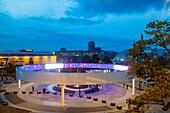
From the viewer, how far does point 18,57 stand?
9256cm

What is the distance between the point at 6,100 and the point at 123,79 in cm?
1895

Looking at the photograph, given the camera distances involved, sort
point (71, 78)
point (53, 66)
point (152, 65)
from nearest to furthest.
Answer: point (152, 65), point (71, 78), point (53, 66)

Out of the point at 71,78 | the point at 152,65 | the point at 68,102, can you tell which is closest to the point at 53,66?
the point at 68,102

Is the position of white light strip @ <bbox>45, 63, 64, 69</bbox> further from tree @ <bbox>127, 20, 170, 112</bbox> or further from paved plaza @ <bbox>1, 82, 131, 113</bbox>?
tree @ <bbox>127, 20, 170, 112</bbox>

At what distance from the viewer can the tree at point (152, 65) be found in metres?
13.4

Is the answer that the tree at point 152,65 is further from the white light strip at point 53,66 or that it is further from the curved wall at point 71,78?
the white light strip at point 53,66

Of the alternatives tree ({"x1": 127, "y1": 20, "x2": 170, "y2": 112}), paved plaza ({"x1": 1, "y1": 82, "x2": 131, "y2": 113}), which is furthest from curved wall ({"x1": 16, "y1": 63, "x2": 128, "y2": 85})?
tree ({"x1": 127, "y1": 20, "x2": 170, "y2": 112})

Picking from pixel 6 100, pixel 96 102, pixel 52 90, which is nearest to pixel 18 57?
pixel 52 90

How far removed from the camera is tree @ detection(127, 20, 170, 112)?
1336 centimetres

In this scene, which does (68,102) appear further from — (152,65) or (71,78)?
(152,65)

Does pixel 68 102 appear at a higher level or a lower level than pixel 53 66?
lower

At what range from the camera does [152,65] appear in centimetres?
1522

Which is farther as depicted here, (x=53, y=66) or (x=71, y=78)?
(x=53, y=66)

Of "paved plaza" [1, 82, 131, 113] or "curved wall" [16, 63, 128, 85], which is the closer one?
"paved plaza" [1, 82, 131, 113]
